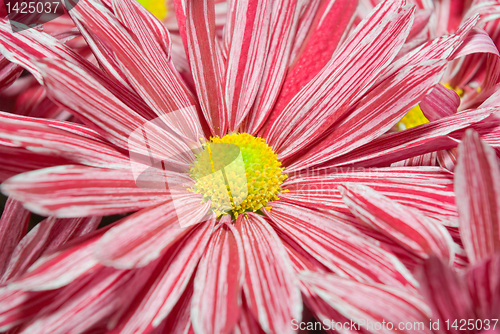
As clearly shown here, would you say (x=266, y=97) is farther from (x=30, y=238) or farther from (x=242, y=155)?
(x=30, y=238)

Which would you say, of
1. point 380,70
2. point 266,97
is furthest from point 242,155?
point 380,70

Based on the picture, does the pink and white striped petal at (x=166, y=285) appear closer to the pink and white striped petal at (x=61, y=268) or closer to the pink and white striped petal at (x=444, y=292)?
the pink and white striped petal at (x=61, y=268)

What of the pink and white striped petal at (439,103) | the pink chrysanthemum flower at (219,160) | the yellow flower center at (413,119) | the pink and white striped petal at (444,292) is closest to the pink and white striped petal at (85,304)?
the pink chrysanthemum flower at (219,160)

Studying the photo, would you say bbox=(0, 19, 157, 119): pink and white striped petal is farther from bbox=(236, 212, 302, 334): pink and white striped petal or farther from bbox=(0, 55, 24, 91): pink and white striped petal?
bbox=(236, 212, 302, 334): pink and white striped petal

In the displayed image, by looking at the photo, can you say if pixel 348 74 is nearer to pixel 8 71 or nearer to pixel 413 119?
pixel 413 119

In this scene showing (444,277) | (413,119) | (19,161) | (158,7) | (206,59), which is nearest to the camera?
(444,277)

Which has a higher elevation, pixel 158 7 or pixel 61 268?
pixel 158 7

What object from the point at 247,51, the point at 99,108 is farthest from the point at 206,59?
the point at 99,108
